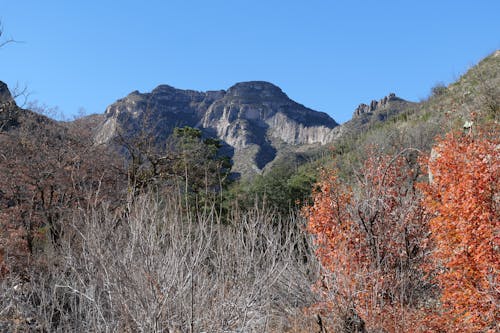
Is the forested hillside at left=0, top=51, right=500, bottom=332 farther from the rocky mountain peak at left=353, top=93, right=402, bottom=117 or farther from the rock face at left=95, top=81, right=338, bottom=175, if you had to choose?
the rock face at left=95, top=81, right=338, bottom=175

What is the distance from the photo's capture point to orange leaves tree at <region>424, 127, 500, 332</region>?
832 centimetres

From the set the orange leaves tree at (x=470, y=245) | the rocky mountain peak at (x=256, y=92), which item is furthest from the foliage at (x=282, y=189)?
the rocky mountain peak at (x=256, y=92)

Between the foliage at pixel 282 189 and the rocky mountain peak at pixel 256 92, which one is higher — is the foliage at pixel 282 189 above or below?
below

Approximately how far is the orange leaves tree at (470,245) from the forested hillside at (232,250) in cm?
3

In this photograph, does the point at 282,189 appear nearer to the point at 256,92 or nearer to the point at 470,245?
the point at 470,245

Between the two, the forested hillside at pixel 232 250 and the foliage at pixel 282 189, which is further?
the foliage at pixel 282 189

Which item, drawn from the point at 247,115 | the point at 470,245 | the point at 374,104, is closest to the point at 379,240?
the point at 470,245

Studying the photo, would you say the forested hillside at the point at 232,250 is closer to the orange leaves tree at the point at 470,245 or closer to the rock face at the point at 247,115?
the orange leaves tree at the point at 470,245

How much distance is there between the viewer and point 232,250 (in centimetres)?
557

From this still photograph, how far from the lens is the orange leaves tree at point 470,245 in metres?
8.32

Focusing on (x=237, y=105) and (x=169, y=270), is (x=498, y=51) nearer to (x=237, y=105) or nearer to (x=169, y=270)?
(x=169, y=270)

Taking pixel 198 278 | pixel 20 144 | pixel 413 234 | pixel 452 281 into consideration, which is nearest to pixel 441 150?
pixel 413 234

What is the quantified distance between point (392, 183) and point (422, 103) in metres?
40.2

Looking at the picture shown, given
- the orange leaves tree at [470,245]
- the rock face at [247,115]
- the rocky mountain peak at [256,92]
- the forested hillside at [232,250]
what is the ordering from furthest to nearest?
the rocky mountain peak at [256,92]
the rock face at [247,115]
the orange leaves tree at [470,245]
the forested hillside at [232,250]
